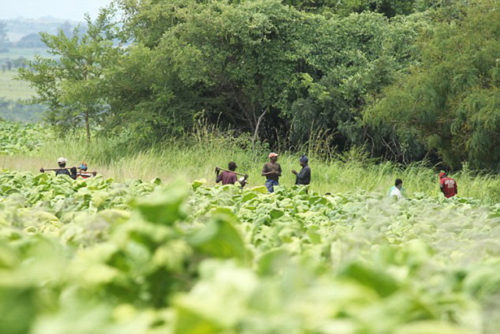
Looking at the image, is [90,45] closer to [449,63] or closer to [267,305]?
[449,63]

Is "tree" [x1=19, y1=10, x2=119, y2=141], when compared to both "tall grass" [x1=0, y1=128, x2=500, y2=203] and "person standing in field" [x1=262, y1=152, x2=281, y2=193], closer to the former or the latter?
"tall grass" [x1=0, y1=128, x2=500, y2=203]

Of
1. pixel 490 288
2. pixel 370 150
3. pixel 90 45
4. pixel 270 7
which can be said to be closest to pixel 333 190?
pixel 370 150

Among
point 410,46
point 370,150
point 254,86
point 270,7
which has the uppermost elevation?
point 270,7

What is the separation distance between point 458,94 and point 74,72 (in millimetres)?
11566

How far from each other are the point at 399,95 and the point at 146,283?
14888 mm

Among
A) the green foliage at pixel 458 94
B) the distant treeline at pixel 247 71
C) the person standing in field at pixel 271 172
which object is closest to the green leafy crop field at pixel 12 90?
the distant treeline at pixel 247 71

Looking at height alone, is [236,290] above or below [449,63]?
above

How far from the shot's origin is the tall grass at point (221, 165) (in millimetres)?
13312

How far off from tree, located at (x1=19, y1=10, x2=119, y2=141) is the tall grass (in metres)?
0.90

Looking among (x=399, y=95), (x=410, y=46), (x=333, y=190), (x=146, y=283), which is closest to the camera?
(x=146, y=283)

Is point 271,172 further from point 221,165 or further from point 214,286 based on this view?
point 214,286

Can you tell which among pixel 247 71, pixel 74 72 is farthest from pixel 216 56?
pixel 74 72

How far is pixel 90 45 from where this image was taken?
742 inches

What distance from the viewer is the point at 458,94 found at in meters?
14.4
